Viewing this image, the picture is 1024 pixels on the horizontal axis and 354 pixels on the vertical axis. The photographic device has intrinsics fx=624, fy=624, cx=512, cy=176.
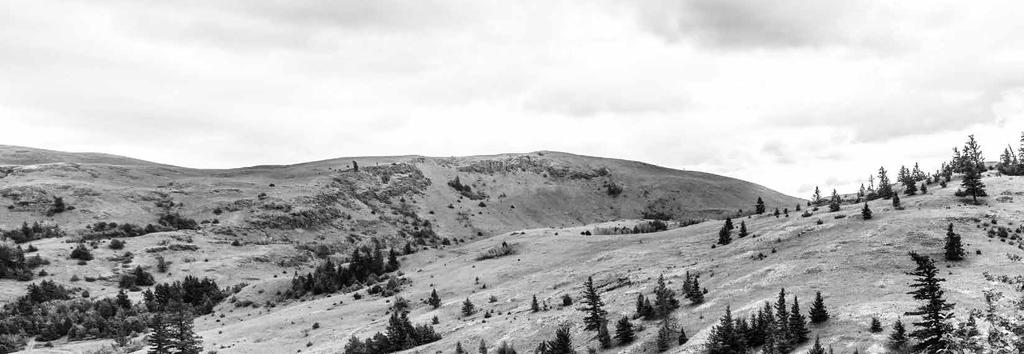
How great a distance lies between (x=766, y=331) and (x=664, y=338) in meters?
8.71

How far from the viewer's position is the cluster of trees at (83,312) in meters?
77.1

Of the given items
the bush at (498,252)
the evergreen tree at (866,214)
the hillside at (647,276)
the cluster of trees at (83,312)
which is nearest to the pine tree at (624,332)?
the hillside at (647,276)

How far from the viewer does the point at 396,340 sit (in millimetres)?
65250

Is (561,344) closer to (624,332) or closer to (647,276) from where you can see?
(624,332)

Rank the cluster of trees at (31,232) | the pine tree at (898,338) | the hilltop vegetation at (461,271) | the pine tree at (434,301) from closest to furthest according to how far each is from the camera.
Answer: the pine tree at (898,338) < the hilltop vegetation at (461,271) < the pine tree at (434,301) < the cluster of trees at (31,232)

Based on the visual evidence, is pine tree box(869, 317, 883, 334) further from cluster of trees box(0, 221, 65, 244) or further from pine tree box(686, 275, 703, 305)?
cluster of trees box(0, 221, 65, 244)

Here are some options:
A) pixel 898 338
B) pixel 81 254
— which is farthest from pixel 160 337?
pixel 898 338

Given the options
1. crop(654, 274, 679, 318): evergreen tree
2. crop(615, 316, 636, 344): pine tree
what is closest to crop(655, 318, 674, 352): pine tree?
crop(654, 274, 679, 318): evergreen tree

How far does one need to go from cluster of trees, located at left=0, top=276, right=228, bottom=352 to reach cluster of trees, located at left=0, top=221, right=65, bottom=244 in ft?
68.7

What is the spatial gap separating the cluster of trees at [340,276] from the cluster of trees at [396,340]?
3242 centimetres

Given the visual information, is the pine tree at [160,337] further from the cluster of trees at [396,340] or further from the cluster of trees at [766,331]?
the cluster of trees at [766,331]

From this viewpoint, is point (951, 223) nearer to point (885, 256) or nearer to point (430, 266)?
point (885, 256)

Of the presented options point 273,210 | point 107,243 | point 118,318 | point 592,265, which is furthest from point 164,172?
point 592,265

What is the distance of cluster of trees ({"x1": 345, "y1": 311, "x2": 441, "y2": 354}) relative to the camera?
6444cm
